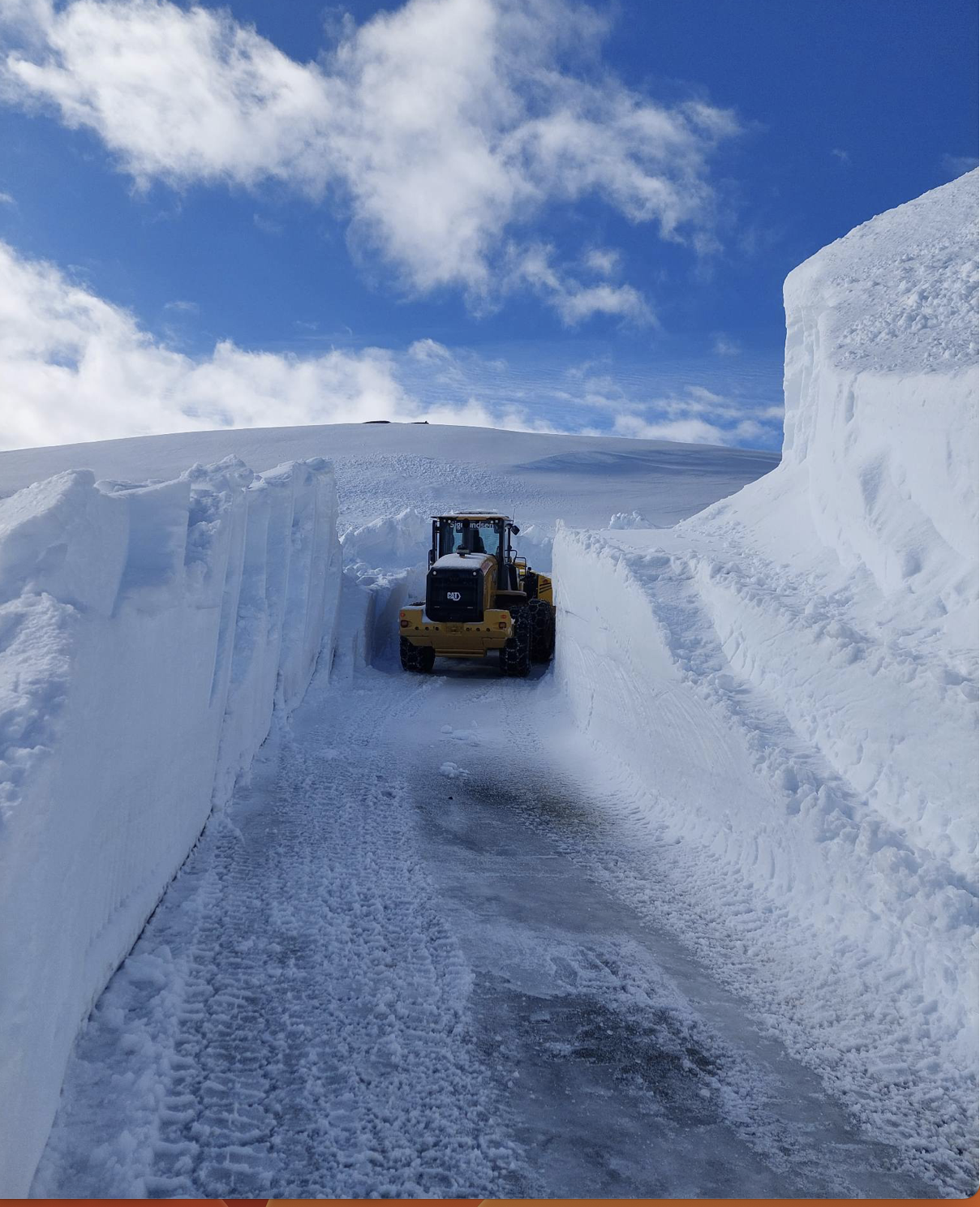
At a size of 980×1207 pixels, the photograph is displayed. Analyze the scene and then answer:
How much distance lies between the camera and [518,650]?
12.1m

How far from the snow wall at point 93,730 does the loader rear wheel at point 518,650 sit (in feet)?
18.6

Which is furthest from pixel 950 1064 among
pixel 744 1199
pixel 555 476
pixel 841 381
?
pixel 555 476

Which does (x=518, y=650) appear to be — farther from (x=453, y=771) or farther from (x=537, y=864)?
(x=537, y=864)

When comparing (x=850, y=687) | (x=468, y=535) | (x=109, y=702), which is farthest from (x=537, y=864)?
(x=468, y=535)

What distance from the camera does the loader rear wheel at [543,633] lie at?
43.2 ft

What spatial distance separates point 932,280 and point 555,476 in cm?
3283

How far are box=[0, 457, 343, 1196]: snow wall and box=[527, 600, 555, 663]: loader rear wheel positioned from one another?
6.89 metres

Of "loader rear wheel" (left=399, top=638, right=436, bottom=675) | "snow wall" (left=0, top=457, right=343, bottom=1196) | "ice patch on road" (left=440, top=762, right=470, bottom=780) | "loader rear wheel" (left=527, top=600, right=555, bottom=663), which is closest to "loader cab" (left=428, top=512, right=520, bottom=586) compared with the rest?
"loader rear wheel" (left=527, top=600, right=555, bottom=663)

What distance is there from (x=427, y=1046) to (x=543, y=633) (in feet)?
33.8

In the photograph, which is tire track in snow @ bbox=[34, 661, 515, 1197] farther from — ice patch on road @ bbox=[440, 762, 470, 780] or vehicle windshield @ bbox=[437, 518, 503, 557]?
vehicle windshield @ bbox=[437, 518, 503, 557]

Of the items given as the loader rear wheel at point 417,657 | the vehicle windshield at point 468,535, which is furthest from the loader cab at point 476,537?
the loader rear wheel at point 417,657

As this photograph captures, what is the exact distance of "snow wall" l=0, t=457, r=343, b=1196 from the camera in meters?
2.53

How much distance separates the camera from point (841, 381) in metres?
8.12

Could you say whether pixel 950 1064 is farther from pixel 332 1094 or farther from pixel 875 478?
pixel 875 478
